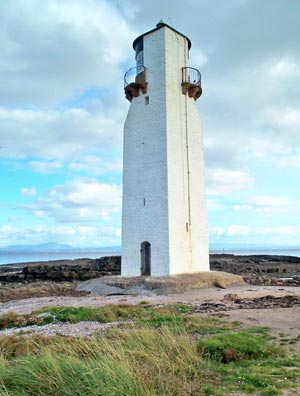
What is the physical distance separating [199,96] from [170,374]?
1791 cm

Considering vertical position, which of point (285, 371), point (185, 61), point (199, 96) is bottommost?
point (285, 371)

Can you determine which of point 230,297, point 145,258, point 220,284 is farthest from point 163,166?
point 230,297

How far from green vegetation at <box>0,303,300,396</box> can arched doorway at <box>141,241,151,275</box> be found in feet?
34.5

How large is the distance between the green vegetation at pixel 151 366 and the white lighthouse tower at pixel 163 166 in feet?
32.9

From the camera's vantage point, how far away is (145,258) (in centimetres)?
1852

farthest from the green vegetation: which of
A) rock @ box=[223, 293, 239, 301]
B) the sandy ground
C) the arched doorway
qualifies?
the arched doorway

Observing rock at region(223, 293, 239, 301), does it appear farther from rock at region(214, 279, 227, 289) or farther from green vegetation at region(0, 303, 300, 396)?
green vegetation at region(0, 303, 300, 396)

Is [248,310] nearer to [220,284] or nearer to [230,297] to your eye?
[230,297]

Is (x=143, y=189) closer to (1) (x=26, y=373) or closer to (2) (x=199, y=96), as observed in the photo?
(2) (x=199, y=96)

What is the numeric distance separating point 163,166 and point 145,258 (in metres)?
4.68

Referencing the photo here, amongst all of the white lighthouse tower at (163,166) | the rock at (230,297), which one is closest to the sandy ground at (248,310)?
the rock at (230,297)

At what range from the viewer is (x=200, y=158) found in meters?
20.2

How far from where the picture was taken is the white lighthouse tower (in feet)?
58.3

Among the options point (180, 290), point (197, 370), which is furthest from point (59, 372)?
point (180, 290)
